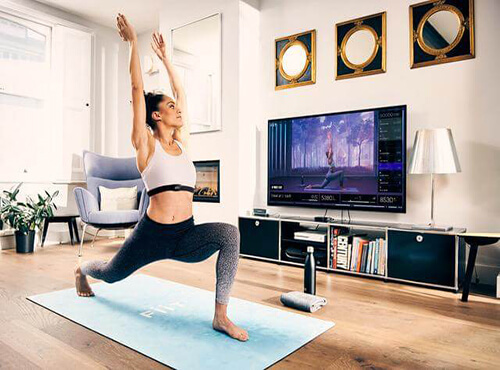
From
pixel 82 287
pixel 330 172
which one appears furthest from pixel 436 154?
pixel 82 287

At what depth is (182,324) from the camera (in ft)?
6.83

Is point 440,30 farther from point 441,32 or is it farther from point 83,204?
point 83,204

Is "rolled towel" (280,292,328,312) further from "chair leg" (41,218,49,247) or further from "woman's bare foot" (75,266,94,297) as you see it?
"chair leg" (41,218,49,247)

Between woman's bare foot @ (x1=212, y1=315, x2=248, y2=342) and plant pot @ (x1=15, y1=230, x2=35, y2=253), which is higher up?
plant pot @ (x1=15, y1=230, x2=35, y2=253)

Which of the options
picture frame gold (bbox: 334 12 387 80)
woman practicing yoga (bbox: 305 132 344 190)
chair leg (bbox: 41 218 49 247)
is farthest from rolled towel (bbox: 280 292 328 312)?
chair leg (bbox: 41 218 49 247)

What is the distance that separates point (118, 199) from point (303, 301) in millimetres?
2734

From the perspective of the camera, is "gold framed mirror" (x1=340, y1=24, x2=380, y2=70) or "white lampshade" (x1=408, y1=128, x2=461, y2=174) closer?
"white lampshade" (x1=408, y1=128, x2=461, y2=174)

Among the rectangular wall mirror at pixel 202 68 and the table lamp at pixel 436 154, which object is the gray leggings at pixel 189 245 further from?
the rectangular wall mirror at pixel 202 68

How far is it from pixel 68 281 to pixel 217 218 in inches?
66.5

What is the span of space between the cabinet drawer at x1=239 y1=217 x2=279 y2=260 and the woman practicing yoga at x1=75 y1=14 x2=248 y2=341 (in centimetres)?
181

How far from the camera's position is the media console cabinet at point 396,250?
280 centimetres

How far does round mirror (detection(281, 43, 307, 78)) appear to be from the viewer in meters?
4.00

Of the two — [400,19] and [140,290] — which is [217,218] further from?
[400,19]

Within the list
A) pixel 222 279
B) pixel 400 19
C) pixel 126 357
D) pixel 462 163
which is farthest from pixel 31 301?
pixel 400 19
